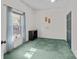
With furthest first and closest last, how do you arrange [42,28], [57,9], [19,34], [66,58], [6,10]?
[42,28]
[57,9]
[19,34]
[6,10]
[66,58]

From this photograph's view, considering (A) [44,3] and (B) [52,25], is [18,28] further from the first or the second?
(B) [52,25]

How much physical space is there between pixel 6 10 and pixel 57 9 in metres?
4.87

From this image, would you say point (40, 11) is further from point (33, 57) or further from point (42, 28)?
Result: point (33, 57)

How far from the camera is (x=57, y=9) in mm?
7797

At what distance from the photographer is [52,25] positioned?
806 centimetres

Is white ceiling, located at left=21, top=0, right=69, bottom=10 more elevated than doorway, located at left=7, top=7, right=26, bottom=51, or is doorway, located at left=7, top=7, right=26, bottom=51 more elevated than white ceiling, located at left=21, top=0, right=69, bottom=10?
white ceiling, located at left=21, top=0, right=69, bottom=10

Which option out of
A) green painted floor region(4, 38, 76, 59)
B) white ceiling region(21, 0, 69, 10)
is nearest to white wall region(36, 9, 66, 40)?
white ceiling region(21, 0, 69, 10)

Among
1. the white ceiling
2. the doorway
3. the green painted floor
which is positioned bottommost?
the green painted floor

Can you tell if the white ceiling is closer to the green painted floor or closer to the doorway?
the doorway

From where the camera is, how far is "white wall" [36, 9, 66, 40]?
7.73m

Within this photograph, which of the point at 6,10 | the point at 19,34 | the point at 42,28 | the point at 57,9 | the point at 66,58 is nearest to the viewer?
the point at 66,58

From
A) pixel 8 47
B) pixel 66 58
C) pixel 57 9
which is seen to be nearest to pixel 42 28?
pixel 57 9

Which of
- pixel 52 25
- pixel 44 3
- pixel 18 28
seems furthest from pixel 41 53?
Answer: pixel 52 25

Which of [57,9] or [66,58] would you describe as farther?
[57,9]
